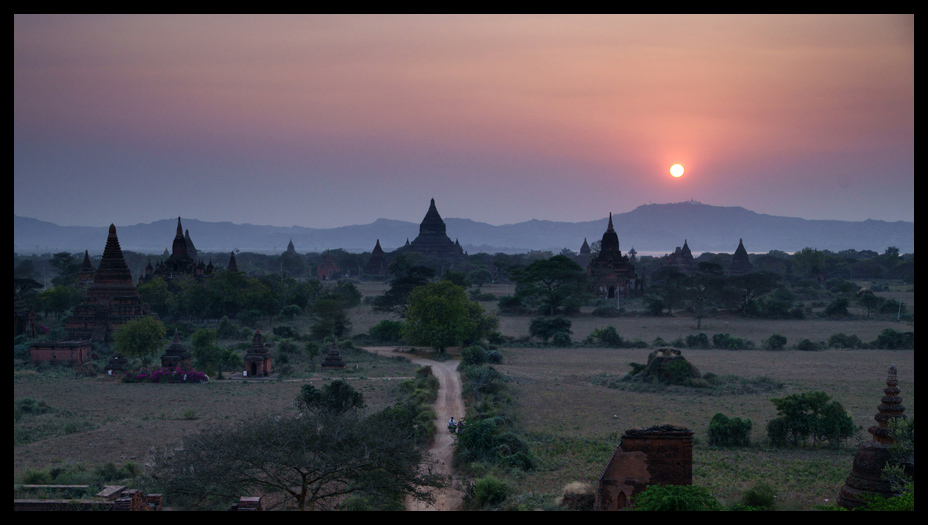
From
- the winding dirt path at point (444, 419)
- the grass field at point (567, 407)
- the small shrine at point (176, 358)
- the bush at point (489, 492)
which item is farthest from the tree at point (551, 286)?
the bush at point (489, 492)

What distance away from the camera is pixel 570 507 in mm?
13672

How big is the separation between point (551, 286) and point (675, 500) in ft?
162

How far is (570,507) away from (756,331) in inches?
1480

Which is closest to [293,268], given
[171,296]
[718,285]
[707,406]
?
[171,296]

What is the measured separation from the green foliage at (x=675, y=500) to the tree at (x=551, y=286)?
43460mm

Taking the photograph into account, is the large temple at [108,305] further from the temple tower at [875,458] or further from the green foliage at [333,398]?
the temple tower at [875,458]

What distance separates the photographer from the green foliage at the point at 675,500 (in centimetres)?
1088

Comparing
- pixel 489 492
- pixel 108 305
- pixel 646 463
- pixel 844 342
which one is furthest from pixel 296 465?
pixel 844 342

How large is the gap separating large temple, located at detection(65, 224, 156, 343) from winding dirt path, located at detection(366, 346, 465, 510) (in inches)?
539

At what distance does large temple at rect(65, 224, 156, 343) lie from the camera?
39.9 m

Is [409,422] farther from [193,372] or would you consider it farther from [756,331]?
A: [756,331]

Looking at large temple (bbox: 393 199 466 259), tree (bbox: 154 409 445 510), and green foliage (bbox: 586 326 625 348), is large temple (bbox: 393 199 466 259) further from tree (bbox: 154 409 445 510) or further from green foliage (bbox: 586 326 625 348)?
tree (bbox: 154 409 445 510)

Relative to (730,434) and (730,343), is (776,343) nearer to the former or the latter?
(730,343)

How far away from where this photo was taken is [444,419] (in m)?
23.2
